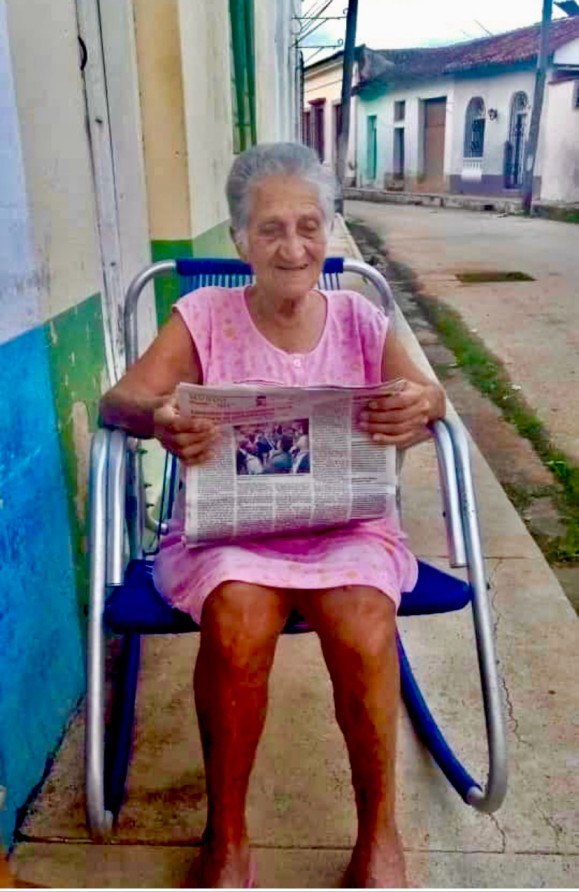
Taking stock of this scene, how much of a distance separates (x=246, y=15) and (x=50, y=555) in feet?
15.0

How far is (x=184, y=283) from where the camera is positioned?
7.27ft

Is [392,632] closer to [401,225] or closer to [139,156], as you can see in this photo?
[139,156]

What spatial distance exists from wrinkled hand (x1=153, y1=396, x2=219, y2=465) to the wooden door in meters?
25.8

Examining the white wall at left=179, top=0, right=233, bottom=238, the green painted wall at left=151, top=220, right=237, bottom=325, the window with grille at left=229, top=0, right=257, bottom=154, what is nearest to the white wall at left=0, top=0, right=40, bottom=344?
the green painted wall at left=151, top=220, right=237, bottom=325

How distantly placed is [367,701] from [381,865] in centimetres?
29

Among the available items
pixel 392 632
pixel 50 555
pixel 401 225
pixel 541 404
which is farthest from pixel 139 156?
pixel 401 225

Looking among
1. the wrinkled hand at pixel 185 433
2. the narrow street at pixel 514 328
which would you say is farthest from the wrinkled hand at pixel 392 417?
the narrow street at pixel 514 328

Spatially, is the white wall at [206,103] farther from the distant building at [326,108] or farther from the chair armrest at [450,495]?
the distant building at [326,108]

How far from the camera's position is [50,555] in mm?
1740

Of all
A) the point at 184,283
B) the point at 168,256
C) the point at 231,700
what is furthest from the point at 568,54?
the point at 231,700

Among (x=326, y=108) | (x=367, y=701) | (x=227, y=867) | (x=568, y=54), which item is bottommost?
(x=227, y=867)

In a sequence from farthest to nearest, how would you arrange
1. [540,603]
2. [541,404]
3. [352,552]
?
[541,404] < [540,603] < [352,552]

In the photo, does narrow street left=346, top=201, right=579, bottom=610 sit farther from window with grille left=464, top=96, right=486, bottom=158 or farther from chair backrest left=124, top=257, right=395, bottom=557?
window with grille left=464, top=96, right=486, bottom=158

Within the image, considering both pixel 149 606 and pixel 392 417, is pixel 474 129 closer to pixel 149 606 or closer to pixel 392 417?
pixel 392 417
